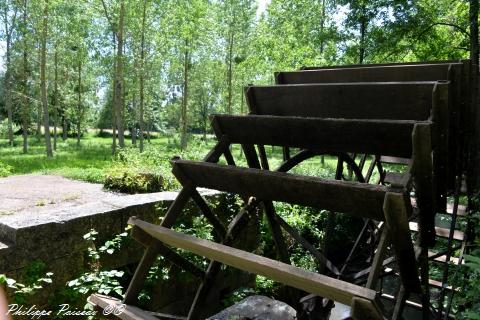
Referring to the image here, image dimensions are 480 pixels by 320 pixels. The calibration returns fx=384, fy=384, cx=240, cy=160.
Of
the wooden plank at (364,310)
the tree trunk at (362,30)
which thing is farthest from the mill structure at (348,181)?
the tree trunk at (362,30)

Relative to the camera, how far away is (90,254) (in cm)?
346

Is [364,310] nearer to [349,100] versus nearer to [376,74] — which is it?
[349,100]

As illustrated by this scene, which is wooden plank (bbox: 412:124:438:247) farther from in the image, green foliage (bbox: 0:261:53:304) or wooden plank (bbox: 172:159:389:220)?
green foliage (bbox: 0:261:53:304)

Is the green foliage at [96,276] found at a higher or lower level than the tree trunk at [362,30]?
lower

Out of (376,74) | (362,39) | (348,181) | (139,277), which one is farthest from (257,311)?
(362,39)

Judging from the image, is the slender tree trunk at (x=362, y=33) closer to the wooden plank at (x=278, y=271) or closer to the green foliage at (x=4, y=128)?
the wooden plank at (x=278, y=271)

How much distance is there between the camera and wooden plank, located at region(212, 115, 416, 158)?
3.01 meters

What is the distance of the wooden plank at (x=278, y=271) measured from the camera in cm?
201

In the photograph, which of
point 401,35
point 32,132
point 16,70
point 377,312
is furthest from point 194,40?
point 32,132

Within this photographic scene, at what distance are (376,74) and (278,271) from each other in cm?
286

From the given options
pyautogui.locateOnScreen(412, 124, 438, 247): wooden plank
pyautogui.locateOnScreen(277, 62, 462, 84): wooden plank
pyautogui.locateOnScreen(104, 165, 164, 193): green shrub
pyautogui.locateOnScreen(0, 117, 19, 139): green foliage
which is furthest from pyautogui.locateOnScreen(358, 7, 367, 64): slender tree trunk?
pyautogui.locateOnScreen(0, 117, 19, 139): green foliage

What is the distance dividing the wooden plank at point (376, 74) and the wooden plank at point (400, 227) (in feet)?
5.87

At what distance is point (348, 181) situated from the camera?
2641 millimetres

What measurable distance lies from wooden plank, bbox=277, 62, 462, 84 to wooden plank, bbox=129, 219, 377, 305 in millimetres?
2417
